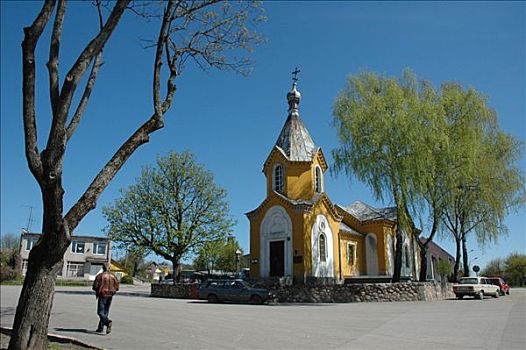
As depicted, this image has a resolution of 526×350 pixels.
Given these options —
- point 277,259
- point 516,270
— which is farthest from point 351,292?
point 516,270

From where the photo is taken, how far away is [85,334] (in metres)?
10.9

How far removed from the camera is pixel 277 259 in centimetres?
3159

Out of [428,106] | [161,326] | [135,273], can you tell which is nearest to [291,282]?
[428,106]

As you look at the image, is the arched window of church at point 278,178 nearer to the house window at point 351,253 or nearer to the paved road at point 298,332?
the house window at point 351,253

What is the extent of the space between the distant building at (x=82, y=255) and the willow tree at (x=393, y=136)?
163 feet

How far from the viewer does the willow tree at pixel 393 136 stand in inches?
1056

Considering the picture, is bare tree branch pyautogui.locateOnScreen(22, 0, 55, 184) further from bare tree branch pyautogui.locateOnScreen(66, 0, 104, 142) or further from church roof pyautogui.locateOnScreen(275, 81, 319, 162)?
church roof pyautogui.locateOnScreen(275, 81, 319, 162)

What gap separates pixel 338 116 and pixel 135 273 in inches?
2792

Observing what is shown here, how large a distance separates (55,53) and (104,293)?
6.19m

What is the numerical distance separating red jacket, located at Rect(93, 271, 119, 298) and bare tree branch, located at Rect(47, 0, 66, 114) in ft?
18.1

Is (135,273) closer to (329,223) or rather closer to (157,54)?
(329,223)

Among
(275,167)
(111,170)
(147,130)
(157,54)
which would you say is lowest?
(111,170)

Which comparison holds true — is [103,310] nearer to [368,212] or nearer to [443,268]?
[368,212]

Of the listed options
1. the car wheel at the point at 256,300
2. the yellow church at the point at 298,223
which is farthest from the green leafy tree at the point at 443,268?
the car wheel at the point at 256,300
